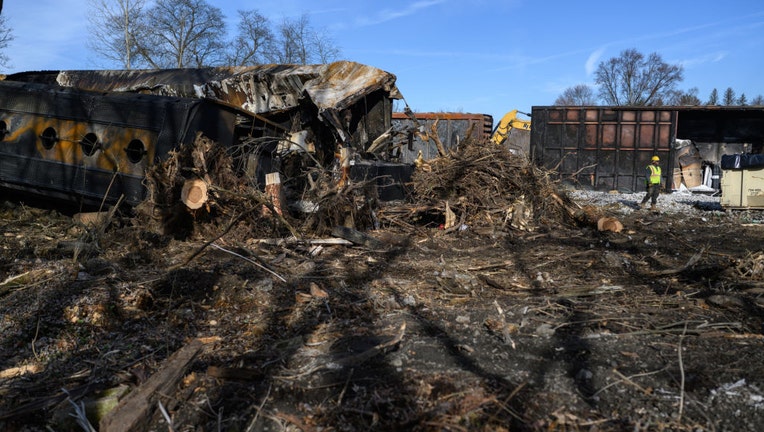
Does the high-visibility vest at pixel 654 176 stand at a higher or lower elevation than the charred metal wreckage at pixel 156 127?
lower

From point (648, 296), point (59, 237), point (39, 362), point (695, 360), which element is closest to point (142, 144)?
point (59, 237)

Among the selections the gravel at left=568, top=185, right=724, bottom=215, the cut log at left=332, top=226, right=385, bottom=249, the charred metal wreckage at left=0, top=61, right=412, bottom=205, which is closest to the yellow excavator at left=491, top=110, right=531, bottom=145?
the gravel at left=568, top=185, right=724, bottom=215

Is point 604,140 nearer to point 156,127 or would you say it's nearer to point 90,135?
point 156,127

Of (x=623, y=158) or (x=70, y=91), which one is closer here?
(x=70, y=91)

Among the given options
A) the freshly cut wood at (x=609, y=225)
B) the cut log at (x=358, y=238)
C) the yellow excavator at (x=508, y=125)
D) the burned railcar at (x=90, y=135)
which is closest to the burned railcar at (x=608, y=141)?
the yellow excavator at (x=508, y=125)

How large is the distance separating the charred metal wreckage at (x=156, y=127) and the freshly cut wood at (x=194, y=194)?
711 millimetres

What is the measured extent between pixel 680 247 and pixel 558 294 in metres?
3.41

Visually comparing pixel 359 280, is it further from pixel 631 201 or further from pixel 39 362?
pixel 631 201

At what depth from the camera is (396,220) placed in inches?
340

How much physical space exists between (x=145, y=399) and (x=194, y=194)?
4.32 metres

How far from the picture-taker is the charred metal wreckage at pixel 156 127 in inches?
305

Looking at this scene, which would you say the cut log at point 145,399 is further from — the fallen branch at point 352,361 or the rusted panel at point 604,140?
the rusted panel at point 604,140

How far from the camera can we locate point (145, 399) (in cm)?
292

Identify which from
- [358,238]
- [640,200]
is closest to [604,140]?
[640,200]
